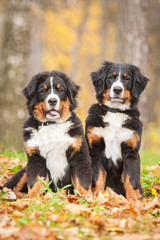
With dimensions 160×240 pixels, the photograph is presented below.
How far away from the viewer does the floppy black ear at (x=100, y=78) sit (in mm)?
5156

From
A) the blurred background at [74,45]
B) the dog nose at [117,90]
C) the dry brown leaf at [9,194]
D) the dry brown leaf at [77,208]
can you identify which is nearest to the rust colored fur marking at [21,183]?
the dry brown leaf at [9,194]

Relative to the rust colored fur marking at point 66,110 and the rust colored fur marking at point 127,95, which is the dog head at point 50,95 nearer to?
the rust colored fur marking at point 66,110

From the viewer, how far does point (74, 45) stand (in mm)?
24391

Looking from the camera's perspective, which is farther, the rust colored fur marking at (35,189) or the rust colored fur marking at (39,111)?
the rust colored fur marking at (39,111)

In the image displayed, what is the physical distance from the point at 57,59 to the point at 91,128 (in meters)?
16.8

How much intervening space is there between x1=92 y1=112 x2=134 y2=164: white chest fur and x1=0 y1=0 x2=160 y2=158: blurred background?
3.04 meters

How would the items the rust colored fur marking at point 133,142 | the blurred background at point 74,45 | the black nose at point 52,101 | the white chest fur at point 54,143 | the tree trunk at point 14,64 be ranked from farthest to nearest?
the blurred background at point 74,45
the tree trunk at point 14,64
the rust colored fur marking at point 133,142
the white chest fur at point 54,143
the black nose at point 52,101

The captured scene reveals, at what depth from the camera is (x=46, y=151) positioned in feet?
15.2

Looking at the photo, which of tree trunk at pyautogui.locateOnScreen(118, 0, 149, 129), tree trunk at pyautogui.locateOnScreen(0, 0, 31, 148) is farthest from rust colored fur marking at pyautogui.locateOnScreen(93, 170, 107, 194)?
tree trunk at pyautogui.locateOnScreen(118, 0, 149, 129)

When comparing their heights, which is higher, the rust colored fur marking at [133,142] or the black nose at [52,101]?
the black nose at [52,101]

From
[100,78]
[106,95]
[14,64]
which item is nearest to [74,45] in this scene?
[14,64]

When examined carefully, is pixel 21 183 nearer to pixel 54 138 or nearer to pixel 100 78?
pixel 54 138

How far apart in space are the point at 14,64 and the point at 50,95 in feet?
15.7

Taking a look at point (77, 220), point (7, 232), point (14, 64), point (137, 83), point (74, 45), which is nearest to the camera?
point (7, 232)
